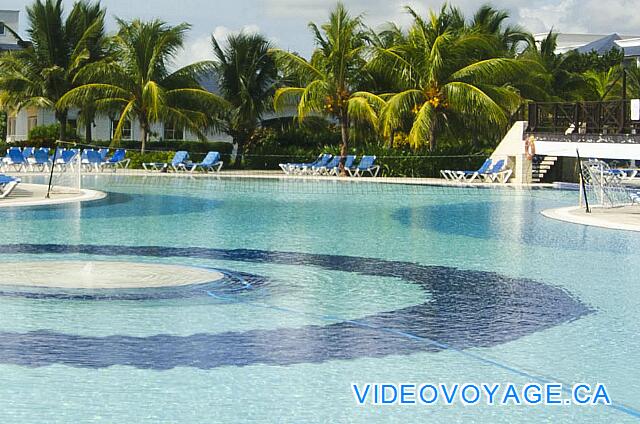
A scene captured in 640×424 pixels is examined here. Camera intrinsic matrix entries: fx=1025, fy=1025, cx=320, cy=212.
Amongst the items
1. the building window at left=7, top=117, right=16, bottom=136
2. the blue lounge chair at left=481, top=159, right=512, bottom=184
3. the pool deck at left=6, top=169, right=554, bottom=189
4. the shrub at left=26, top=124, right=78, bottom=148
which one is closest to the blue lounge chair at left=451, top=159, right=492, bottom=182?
the blue lounge chair at left=481, top=159, right=512, bottom=184

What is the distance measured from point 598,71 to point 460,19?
59.0ft

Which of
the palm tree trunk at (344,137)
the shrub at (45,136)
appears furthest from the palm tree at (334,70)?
the shrub at (45,136)

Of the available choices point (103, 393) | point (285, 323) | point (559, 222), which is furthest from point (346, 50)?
point (103, 393)

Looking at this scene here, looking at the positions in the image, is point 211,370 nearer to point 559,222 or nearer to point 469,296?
point 469,296

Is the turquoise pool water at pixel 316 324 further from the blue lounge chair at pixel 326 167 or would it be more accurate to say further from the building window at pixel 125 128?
the building window at pixel 125 128

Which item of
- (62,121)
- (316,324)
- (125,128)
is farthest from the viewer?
(125,128)

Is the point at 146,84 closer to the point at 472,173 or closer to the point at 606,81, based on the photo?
the point at 472,173

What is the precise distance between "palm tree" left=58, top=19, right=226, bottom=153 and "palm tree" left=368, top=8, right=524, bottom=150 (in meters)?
7.41

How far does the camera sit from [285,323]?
8195mm

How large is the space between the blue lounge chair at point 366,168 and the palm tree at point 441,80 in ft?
4.94

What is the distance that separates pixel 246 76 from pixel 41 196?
63.6 feet

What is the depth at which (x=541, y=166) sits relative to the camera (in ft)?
108

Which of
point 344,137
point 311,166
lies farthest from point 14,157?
point 344,137

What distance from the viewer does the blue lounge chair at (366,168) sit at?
3500 cm
